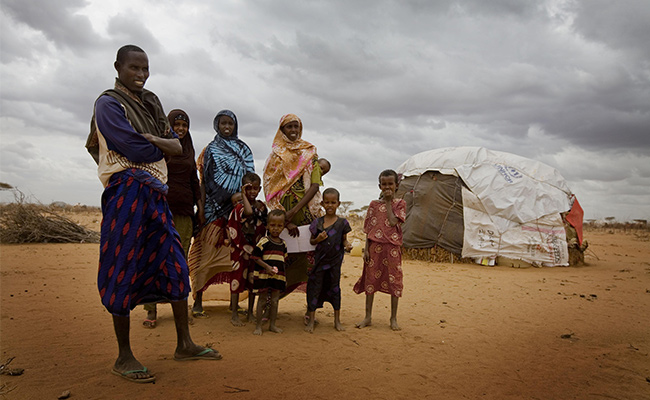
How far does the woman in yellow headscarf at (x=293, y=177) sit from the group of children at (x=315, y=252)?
0.47 feet

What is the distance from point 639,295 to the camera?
22.6 feet

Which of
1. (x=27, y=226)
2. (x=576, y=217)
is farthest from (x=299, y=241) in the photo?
(x=27, y=226)

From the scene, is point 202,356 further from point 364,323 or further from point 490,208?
point 490,208

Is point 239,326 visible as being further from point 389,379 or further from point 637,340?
point 637,340

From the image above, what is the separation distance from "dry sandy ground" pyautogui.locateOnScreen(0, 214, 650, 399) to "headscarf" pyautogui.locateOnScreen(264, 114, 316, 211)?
1388 millimetres

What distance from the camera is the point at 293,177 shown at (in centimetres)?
418

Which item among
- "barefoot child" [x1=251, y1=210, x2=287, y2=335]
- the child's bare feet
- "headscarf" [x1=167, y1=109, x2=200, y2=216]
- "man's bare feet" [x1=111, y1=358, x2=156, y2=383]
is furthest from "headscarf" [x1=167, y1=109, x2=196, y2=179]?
the child's bare feet

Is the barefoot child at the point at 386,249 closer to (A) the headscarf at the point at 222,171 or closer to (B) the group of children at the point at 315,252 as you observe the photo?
(B) the group of children at the point at 315,252

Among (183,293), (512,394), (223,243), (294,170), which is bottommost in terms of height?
(512,394)

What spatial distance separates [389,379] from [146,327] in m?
2.43

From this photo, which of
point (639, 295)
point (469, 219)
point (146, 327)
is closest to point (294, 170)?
point (146, 327)

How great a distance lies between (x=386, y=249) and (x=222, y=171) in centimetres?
193

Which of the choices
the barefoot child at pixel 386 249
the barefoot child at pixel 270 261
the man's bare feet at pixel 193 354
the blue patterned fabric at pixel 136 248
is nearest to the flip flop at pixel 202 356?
the man's bare feet at pixel 193 354

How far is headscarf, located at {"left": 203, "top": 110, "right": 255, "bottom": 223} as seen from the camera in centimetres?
442
